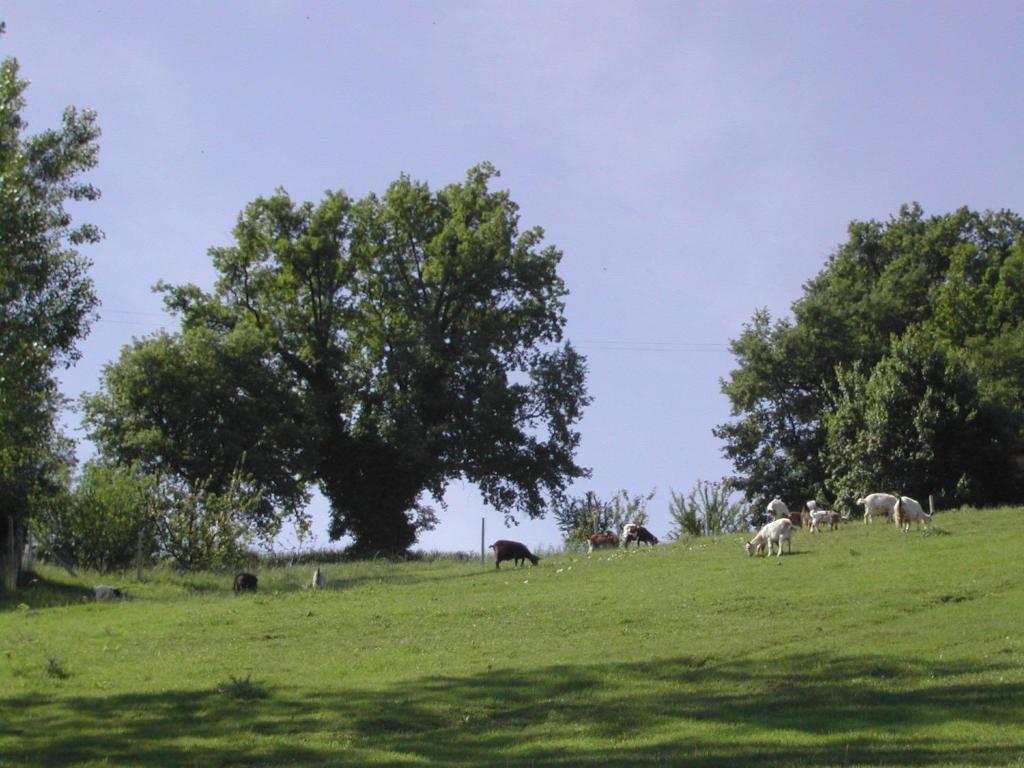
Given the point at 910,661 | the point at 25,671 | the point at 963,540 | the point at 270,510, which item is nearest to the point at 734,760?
the point at 910,661

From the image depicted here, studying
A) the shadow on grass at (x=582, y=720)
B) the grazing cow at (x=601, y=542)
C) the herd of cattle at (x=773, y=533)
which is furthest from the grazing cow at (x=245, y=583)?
the shadow on grass at (x=582, y=720)

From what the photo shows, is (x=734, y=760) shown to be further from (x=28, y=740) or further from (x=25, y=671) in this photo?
(x=25, y=671)

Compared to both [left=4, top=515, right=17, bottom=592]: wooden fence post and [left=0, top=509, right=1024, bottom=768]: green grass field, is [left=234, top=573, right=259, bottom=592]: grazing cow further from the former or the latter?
[left=4, top=515, right=17, bottom=592]: wooden fence post

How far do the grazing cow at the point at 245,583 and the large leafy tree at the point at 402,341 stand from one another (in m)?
25.5

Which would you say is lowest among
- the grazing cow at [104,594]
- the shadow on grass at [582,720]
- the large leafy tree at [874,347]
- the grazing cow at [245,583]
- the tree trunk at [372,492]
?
the shadow on grass at [582,720]

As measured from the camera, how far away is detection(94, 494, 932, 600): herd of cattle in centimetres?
3650

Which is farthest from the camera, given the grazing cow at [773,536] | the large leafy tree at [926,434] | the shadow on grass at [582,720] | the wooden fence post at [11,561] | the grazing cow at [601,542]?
the large leafy tree at [926,434]

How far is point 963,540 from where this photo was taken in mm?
35438

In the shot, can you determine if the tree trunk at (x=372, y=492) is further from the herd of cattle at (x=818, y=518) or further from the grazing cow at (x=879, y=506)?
the grazing cow at (x=879, y=506)

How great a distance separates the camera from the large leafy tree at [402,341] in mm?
65875

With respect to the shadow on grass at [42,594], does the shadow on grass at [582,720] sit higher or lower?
lower

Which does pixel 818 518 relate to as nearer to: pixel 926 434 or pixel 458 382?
pixel 926 434

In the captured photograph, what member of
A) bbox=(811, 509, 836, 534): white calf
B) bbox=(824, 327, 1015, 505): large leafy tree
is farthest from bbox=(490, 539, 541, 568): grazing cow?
bbox=(824, 327, 1015, 505): large leafy tree

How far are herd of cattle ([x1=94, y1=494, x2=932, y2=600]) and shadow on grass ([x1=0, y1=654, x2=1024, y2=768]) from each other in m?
15.0
